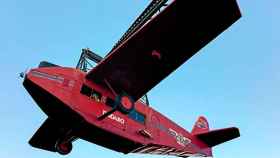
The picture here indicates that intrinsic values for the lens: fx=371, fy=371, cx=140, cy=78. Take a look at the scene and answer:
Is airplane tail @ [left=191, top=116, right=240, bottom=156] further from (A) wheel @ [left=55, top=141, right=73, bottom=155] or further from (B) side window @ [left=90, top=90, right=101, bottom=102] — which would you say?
(B) side window @ [left=90, top=90, right=101, bottom=102]

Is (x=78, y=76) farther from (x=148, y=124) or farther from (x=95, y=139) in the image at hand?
(x=148, y=124)

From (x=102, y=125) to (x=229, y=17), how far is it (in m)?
6.26

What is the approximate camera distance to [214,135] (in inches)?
806

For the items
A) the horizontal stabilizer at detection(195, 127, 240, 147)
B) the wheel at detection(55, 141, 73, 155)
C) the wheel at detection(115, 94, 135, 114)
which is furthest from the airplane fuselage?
the horizontal stabilizer at detection(195, 127, 240, 147)

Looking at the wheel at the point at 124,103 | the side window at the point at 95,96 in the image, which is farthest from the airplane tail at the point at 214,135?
the side window at the point at 95,96

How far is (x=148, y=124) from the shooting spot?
54.9 feet

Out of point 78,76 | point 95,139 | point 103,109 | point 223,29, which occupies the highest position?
point 223,29

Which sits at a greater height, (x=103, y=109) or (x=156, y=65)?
(x=156, y=65)

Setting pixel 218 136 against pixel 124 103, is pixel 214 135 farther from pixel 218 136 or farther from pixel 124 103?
pixel 124 103

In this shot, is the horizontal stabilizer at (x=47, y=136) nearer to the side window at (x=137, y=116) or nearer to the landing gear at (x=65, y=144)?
the landing gear at (x=65, y=144)

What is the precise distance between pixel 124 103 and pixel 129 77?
1410 mm

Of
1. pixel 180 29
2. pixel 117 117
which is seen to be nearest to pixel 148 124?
pixel 117 117

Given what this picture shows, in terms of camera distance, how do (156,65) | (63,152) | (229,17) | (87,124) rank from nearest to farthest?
1. (229,17)
2. (87,124)
3. (156,65)
4. (63,152)

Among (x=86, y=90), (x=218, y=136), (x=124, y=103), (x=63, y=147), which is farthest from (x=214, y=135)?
(x=86, y=90)
